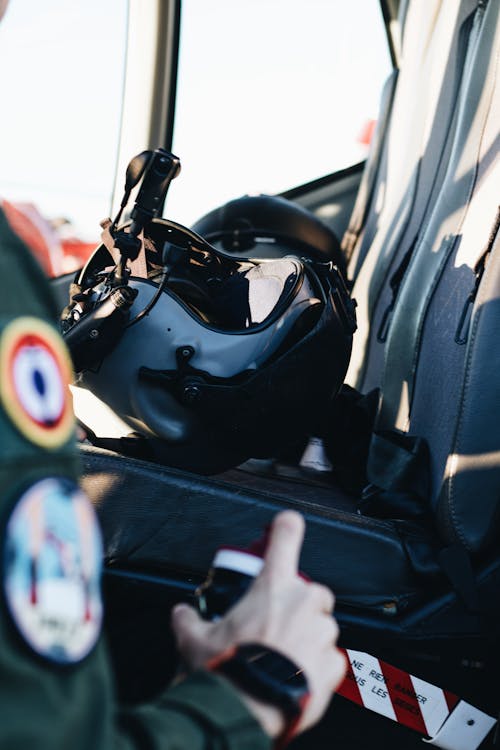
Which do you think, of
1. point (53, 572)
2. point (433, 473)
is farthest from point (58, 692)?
point (433, 473)

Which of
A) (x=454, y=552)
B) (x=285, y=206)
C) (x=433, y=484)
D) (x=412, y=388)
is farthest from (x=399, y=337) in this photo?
(x=285, y=206)

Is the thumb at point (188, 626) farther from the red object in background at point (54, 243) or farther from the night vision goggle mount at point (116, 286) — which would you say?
the red object in background at point (54, 243)

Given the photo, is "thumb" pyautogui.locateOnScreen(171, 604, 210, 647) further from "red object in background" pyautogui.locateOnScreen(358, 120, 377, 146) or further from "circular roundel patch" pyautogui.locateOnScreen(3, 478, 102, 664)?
"red object in background" pyautogui.locateOnScreen(358, 120, 377, 146)

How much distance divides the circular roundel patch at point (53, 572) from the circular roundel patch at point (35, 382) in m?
0.03

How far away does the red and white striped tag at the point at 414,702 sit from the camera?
104 cm

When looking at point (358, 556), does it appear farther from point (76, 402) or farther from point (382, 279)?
point (382, 279)

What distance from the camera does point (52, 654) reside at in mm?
387

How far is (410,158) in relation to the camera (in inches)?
83.8

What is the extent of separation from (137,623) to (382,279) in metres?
1.22

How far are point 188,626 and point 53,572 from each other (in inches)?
6.4

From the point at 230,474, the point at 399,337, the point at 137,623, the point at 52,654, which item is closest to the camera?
the point at 52,654

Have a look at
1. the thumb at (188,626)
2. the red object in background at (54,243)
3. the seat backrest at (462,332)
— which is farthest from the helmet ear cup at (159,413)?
the red object in background at (54,243)

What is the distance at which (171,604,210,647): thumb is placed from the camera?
0.53 m

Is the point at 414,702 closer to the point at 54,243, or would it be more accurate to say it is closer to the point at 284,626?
the point at 284,626
